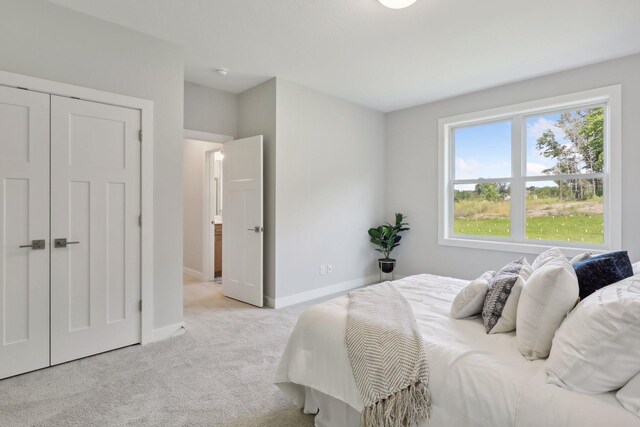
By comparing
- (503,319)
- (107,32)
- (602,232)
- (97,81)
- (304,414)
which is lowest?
(304,414)

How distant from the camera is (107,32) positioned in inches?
107

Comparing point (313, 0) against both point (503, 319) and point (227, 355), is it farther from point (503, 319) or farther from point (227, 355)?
point (227, 355)

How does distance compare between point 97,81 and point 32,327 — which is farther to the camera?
point 97,81

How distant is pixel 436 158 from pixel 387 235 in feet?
4.36

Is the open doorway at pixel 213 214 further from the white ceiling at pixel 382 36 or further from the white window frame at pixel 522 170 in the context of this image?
the white window frame at pixel 522 170

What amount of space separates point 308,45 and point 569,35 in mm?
2308

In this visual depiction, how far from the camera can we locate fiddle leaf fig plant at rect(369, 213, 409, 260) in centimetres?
498

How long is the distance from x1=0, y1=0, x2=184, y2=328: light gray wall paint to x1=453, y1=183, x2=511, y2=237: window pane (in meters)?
3.72

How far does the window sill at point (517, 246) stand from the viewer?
3674 millimetres

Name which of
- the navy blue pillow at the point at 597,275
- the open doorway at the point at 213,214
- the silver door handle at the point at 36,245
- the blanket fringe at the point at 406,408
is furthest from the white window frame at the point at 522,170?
the silver door handle at the point at 36,245

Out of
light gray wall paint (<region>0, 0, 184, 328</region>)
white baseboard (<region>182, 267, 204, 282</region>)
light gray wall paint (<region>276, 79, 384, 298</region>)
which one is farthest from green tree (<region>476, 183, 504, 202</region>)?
white baseboard (<region>182, 267, 204, 282</region>)

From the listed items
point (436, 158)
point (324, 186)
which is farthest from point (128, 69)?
point (436, 158)

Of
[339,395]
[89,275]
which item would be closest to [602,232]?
[339,395]

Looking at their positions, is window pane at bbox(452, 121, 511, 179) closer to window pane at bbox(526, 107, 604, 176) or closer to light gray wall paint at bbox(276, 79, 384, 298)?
window pane at bbox(526, 107, 604, 176)
